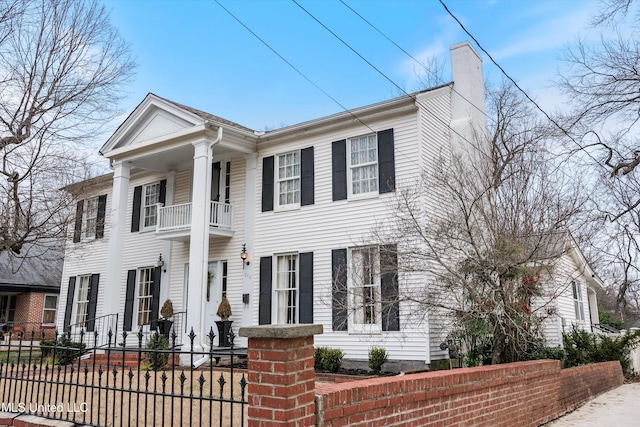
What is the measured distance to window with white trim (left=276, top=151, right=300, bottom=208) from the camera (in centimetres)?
1447

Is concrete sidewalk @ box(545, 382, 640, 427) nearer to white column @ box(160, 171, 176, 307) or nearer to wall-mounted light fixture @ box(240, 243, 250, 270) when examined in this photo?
wall-mounted light fixture @ box(240, 243, 250, 270)

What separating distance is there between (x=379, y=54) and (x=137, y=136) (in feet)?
29.8

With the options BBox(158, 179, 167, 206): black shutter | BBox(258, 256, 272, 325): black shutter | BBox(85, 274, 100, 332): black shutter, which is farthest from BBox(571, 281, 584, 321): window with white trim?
BBox(85, 274, 100, 332): black shutter

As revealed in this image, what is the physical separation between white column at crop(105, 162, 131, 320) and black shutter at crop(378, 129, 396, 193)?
833cm

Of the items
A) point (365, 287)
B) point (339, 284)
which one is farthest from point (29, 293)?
point (365, 287)

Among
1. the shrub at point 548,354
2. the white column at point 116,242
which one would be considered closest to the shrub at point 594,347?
the shrub at point 548,354

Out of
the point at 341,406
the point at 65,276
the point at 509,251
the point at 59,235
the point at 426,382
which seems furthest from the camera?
the point at 65,276

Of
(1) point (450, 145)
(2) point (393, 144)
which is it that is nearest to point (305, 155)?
(2) point (393, 144)

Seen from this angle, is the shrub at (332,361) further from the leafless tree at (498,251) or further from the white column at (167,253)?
the white column at (167,253)

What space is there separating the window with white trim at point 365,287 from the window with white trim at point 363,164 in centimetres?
166

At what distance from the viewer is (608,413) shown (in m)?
8.69

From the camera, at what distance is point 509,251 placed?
8.70 metres

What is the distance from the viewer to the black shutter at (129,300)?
658 inches

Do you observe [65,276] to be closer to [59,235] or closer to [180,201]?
[180,201]
